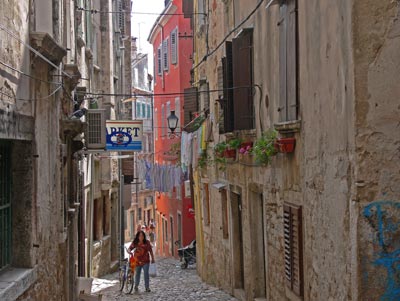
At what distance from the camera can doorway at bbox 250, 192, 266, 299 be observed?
1163 centimetres

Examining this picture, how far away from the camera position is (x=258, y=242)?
11.7m

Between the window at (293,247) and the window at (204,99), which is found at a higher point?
the window at (204,99)

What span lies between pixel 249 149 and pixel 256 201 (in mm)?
1133

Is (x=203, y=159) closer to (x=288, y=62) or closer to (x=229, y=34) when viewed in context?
(x=229, y=34)

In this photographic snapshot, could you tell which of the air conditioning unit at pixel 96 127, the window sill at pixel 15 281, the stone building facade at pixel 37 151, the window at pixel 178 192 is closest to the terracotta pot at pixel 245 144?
the stone building facade at pixel 37 151

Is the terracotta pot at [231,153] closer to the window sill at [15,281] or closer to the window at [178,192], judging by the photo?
the window sill at [15,281]

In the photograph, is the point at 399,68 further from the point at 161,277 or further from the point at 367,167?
the point at 161,277

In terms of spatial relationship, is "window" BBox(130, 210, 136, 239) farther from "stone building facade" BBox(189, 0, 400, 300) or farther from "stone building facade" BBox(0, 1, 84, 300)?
"stone building facade" BBox(0, 1, 84, 300)

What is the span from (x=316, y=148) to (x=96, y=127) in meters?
6.90

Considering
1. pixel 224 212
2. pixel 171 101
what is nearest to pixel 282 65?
pixel 224 212

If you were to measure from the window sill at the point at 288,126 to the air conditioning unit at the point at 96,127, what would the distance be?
5.29 metres

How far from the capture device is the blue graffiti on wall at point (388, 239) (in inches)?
229

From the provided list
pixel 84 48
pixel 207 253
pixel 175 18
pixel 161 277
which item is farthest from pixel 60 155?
pixel 175 18

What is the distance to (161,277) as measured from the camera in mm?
19703
